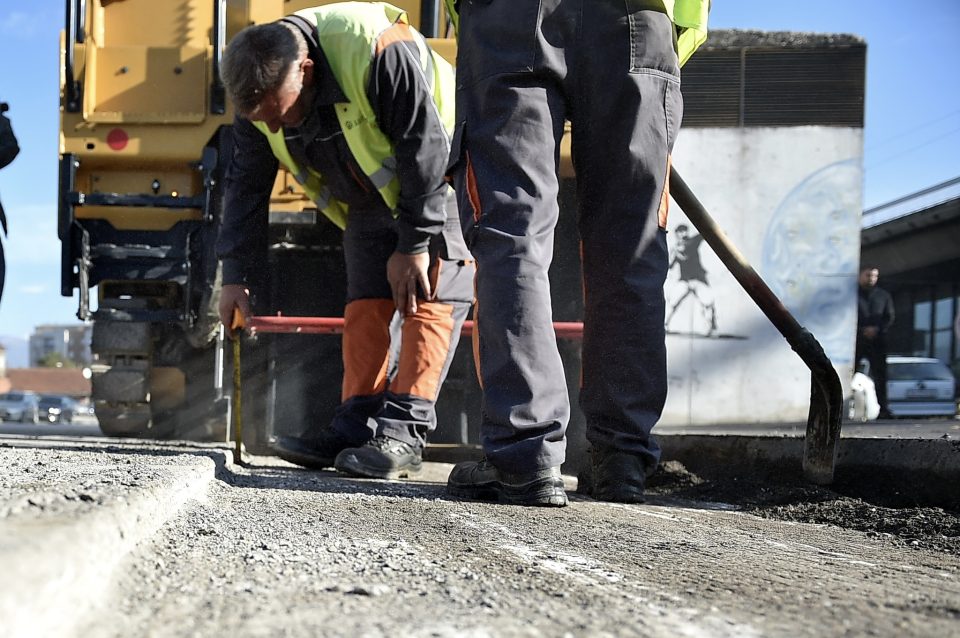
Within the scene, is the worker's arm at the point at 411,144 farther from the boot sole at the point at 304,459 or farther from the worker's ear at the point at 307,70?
the boot sole at the point at 304,459

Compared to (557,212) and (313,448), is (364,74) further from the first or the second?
(313,448)

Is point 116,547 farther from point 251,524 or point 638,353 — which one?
point 638,353

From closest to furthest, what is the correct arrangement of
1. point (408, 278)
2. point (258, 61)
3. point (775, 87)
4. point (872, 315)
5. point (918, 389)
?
point (258, 61), point (408, 278), point (872, 315), point (775, 87), point (918, 389)

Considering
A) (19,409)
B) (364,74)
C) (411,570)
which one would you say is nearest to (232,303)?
(364,74)

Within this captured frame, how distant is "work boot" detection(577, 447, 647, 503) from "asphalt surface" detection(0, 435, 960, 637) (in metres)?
0.31

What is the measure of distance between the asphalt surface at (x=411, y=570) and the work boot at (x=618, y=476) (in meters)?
0.31

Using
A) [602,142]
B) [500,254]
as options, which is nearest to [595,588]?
[500,254]

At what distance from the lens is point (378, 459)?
318 centimetres

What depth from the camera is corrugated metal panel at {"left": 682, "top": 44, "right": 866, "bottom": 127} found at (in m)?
14.4

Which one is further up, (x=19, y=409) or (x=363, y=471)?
(x=363, y=471)

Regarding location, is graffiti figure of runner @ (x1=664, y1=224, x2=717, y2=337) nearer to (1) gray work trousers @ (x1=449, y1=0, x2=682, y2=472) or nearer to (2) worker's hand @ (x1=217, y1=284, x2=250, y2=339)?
(2) worker's hand @ (x1=217, y1=284, x2=250, y2=339)

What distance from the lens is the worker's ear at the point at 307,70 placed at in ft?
10.4

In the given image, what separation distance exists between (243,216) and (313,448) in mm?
897

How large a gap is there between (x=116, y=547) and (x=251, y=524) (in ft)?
1.69
